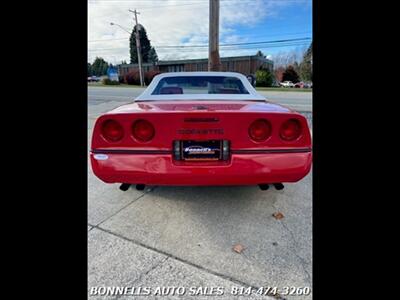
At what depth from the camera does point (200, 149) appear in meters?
1.83

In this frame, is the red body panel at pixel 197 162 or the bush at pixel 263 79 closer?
the red body panel at pixel 197 162

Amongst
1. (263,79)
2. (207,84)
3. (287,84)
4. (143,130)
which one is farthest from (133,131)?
(287,84)

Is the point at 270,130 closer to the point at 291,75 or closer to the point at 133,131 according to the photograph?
the point at 133,131

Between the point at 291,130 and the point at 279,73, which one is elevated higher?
the point at 279,73

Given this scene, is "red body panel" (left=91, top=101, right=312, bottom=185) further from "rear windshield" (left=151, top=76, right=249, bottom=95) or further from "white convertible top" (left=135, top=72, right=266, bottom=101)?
"rear windshield" (left=151, top=76, right=249, bottom=95)

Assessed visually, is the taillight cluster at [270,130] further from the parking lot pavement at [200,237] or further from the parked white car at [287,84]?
the parked white car at [287,84]

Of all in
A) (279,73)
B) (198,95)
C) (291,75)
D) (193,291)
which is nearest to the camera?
(193,291)

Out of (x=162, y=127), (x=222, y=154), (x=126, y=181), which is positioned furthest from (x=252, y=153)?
(x=126, y=181)

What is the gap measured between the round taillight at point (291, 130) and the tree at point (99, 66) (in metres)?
68.7

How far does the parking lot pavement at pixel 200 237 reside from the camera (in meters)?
1.60

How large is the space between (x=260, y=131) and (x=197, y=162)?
1.83ft

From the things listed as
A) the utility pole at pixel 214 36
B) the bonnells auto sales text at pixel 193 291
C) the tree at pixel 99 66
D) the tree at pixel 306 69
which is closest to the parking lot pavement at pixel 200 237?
the bonnells auto sales text at pixel 193 291

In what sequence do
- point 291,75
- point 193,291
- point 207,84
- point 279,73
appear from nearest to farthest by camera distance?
point 193,291 < point 207,84 < point 291,75 < point 279,73
